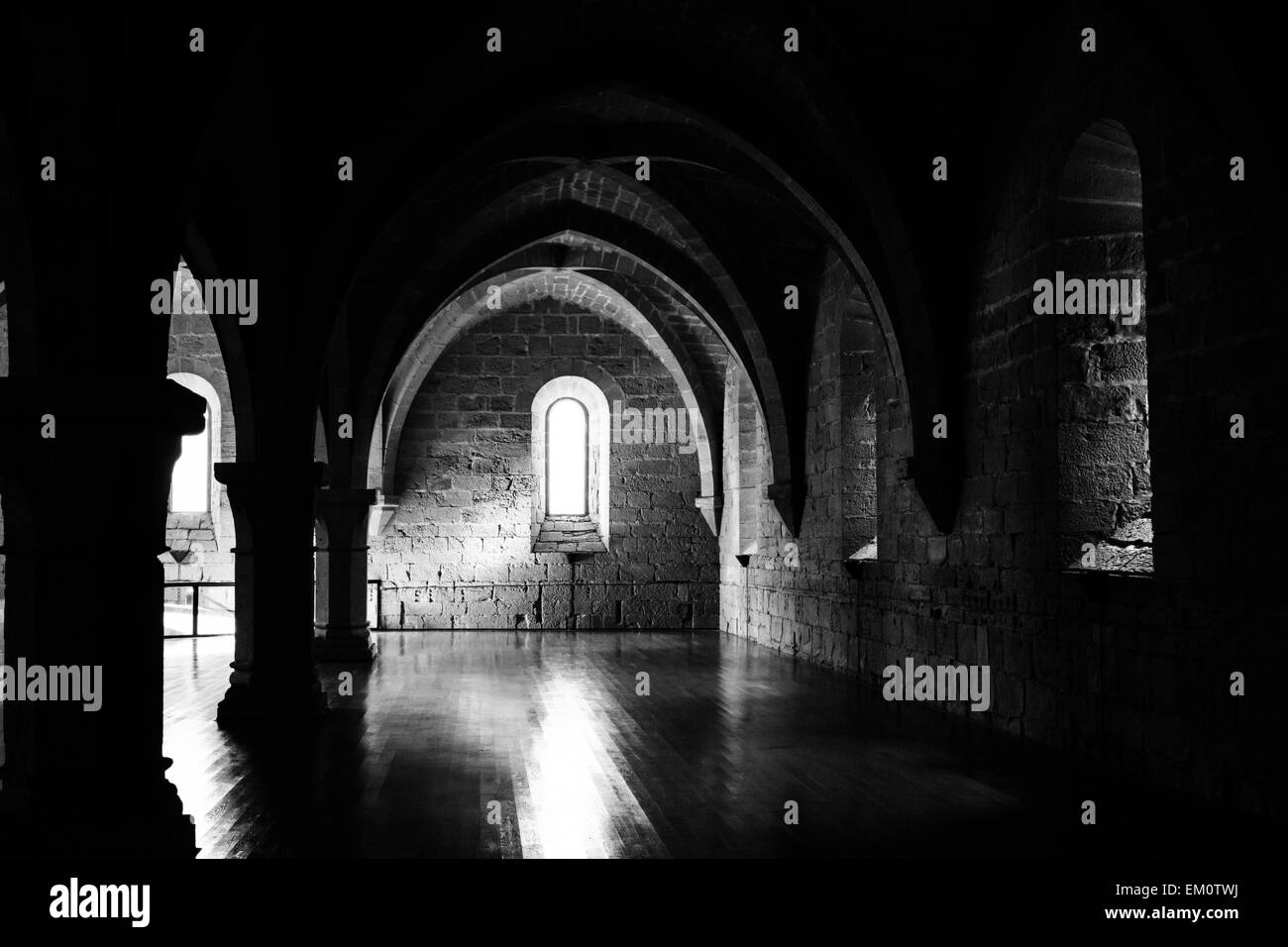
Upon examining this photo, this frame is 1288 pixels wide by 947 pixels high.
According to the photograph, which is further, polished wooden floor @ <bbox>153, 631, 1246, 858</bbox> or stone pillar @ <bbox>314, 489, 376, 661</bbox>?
stone pillar @ <bbox>314, 489, 376, 661</bbox>

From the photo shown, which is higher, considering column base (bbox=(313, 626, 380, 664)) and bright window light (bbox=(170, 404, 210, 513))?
bright window light (bbox=(170, 404, 210, 513))

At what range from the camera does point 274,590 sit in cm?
723

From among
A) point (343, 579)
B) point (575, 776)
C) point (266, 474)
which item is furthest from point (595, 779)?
point (343, 579)

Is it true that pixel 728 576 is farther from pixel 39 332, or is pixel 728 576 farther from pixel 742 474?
pixel 39 332

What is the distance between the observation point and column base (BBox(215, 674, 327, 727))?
7121 millimetres

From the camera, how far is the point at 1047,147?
21.6 ft

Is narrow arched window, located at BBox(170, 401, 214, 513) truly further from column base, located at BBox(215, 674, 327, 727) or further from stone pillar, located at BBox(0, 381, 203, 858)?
stone pillar, located at BBox(0, 381, 203, 858)

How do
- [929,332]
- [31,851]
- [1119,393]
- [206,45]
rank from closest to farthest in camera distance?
[31,851], [206,45], [1119,393], [929,332]

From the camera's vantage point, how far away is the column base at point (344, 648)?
35.8 feet

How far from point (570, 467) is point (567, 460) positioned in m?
0.10

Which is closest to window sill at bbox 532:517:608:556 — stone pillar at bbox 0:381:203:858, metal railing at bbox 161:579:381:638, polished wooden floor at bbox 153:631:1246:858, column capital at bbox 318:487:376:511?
metal railing at bbox 161:579:381:638

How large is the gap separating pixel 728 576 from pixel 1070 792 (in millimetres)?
10217

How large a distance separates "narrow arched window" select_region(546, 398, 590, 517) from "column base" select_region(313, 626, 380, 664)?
5.47 metres

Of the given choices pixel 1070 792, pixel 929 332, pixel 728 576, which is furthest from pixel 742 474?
pixel 1070 792
